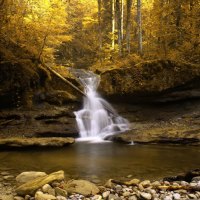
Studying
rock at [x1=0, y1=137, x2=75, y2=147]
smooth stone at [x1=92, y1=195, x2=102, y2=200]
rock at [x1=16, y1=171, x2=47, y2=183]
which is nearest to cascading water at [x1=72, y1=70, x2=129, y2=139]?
rock at [x1=0, y1=137, x2=75, y2=147]

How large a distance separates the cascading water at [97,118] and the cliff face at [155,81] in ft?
2.67

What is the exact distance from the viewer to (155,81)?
59.0ft

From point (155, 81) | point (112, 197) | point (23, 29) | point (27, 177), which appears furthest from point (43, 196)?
point (23, 29)

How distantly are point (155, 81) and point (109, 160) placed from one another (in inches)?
301

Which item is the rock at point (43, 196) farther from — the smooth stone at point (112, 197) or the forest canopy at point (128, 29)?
the forest canopy at point (128, 29)

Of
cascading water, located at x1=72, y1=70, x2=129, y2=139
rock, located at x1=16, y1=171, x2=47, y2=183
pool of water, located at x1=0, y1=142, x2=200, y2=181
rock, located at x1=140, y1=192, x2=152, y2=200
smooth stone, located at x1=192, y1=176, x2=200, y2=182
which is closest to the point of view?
rock, located at x1=140, y1=192, x2=152, y2=200

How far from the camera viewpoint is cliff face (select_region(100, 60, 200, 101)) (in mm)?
17938

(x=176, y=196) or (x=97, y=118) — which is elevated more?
(x=97, y=118)

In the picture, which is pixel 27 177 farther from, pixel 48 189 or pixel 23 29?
pixel 23 29

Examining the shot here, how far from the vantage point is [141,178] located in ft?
29.8

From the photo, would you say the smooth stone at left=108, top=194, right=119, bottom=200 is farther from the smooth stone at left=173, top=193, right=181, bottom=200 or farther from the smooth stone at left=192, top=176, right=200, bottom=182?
the smooth stone at left=192, top=176, right=200, bottom=182

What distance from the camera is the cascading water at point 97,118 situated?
17047 mm

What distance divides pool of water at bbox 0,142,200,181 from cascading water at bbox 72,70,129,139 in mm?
2454

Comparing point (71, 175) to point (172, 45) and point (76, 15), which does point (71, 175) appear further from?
point (76, 15)
